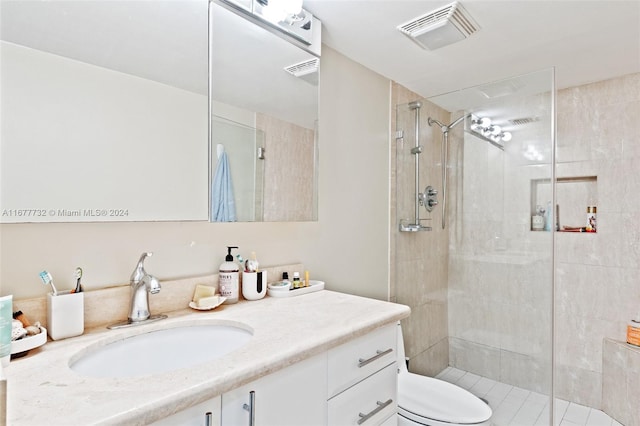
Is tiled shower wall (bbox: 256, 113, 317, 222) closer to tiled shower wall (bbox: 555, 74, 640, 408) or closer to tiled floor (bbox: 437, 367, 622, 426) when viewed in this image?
tiled floor (bbox: 437, 367, 622, 426)

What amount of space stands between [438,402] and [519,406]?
674 millimetres

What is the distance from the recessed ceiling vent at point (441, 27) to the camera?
5.12ft

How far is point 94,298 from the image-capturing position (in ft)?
3.45

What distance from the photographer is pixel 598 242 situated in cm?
245

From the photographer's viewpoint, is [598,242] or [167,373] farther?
[598,242]

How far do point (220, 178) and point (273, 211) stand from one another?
296mm

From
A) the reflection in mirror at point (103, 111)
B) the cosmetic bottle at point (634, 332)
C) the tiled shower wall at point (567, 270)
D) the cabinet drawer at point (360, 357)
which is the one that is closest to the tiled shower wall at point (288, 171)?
the reflection in mirror at point (103, 111)

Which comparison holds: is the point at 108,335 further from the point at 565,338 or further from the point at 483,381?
the point at 565,338

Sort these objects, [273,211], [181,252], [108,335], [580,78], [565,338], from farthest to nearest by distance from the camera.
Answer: [565,338]
[580,78]
[273,211]
[181,252]
[108,335]

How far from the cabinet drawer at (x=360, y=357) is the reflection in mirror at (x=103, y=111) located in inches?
26.5

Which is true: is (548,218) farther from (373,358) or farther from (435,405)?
(373,358)

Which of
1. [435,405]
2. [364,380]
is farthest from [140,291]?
[435,405]

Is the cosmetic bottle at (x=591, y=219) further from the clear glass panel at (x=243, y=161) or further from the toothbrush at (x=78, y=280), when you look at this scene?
the toothbrush at (x=78, y=280)

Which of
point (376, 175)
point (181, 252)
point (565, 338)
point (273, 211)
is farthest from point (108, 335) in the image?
point (565, 338)
